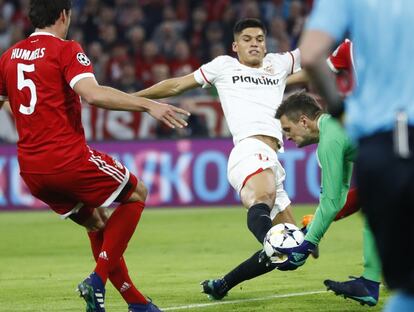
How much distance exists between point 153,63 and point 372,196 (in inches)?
601

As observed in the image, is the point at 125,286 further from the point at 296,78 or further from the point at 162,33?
the point at 162,33

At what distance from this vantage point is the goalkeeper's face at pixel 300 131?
7312mm

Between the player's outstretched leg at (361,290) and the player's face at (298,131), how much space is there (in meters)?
1.05

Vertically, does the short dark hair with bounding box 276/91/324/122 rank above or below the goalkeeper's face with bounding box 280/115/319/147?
above

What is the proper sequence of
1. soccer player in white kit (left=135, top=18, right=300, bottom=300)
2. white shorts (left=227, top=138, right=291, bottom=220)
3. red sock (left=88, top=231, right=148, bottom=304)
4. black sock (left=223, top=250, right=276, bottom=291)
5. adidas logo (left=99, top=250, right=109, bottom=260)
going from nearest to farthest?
adidas logo (left=99, top=250, right=109, bottom=260), red sock (left=88, top=231, right=148, bottom=304), black sock (left=223, top=250, right=276, bottom=291), soccer player in white kit (left=135, top=18, right=300, bottom=300), white shorts (left=227, top=138, right=291, bottom=220)

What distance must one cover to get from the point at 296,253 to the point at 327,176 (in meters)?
0.71

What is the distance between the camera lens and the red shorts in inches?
262

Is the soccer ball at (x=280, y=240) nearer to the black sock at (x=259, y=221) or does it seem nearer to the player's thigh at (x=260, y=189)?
the black sock at (x=259, y=221)

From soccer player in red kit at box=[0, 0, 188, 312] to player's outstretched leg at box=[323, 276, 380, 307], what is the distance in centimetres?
136

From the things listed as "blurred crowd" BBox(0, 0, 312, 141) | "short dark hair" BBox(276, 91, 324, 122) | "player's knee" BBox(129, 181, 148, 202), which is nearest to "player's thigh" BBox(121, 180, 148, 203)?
"player's knee" BBox(129, 181, 148, 202)

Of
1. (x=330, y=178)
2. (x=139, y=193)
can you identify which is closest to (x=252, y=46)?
(x=139, y=193)

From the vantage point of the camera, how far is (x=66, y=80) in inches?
256

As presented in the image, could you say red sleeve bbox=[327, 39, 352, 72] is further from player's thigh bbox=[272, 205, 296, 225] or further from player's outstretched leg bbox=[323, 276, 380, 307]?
player's outstretched leg bbox=[323, 276, 380, 307]

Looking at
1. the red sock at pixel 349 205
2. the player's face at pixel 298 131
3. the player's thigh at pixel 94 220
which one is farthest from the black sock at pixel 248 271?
the player's thigh at pixel 94 220
